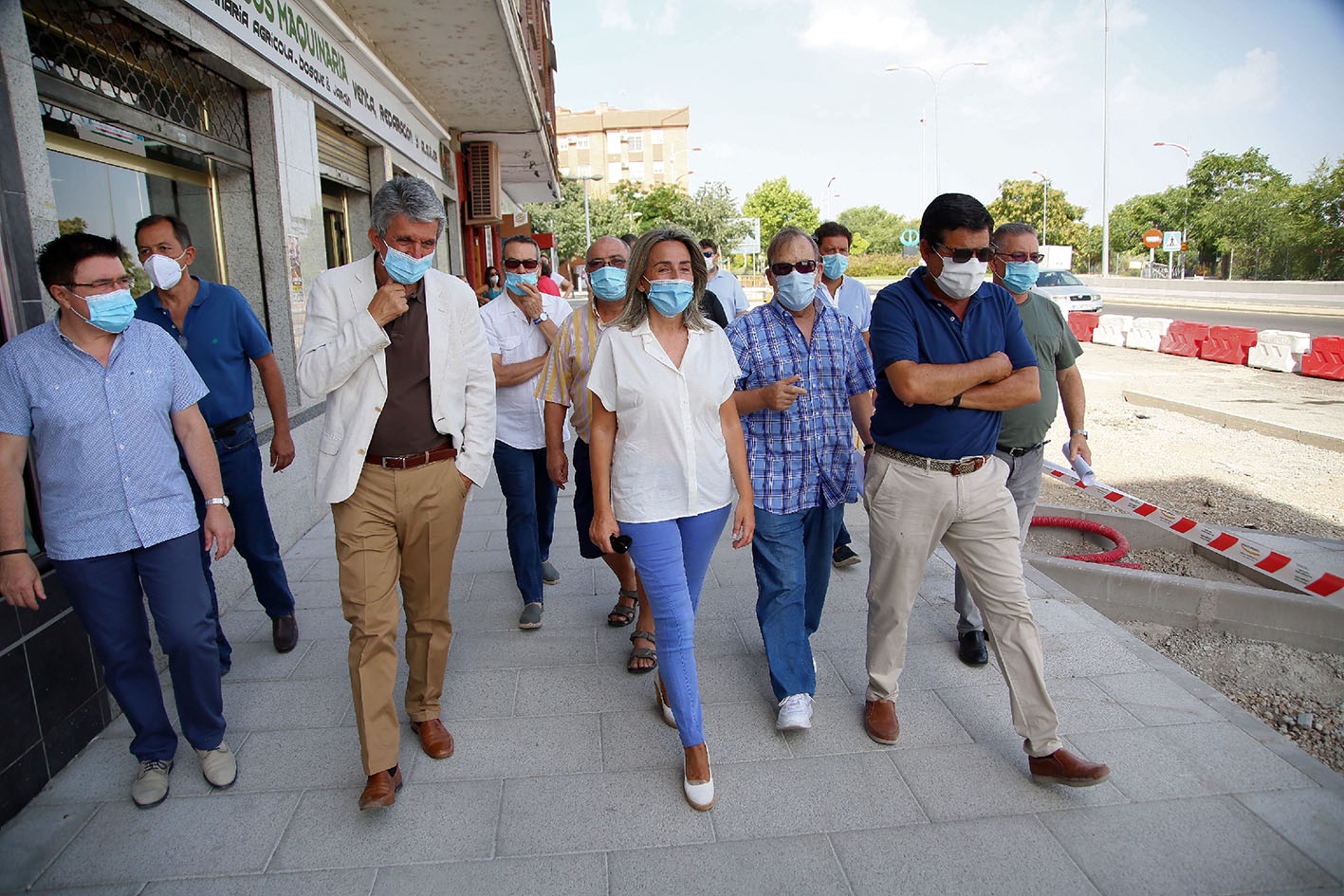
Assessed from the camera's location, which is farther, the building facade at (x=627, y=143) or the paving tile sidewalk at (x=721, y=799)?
the building facade at (x=627, y=143)

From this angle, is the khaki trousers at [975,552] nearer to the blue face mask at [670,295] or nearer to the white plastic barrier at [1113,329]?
the blue face mask at [670,295]

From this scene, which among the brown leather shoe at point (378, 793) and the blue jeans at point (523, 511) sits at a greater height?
the blue jeans at point (523, 511)

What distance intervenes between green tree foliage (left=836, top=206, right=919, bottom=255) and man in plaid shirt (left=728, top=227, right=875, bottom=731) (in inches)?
4231

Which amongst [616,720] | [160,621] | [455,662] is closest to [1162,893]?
[616,720]

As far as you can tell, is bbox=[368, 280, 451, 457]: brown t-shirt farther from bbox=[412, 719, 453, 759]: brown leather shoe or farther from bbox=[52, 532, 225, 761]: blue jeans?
bbox=[412, 719, 453, 759]: brown leather shoe

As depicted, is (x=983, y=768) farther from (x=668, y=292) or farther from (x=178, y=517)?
(x=178, y=517)

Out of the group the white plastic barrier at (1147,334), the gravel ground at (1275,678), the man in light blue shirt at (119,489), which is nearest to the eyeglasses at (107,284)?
the man in light blue shirt at (119,489)

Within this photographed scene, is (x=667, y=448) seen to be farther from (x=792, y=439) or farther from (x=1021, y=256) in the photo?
(x=1021, y=256)

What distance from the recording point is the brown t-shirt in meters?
2.95

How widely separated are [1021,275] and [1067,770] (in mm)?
2215

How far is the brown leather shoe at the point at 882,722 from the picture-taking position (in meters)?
3.23

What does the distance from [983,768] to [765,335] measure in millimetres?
1837

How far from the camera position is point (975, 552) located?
3096 mm

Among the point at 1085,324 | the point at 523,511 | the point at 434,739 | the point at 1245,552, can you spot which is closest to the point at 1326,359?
the point at 1085,324
